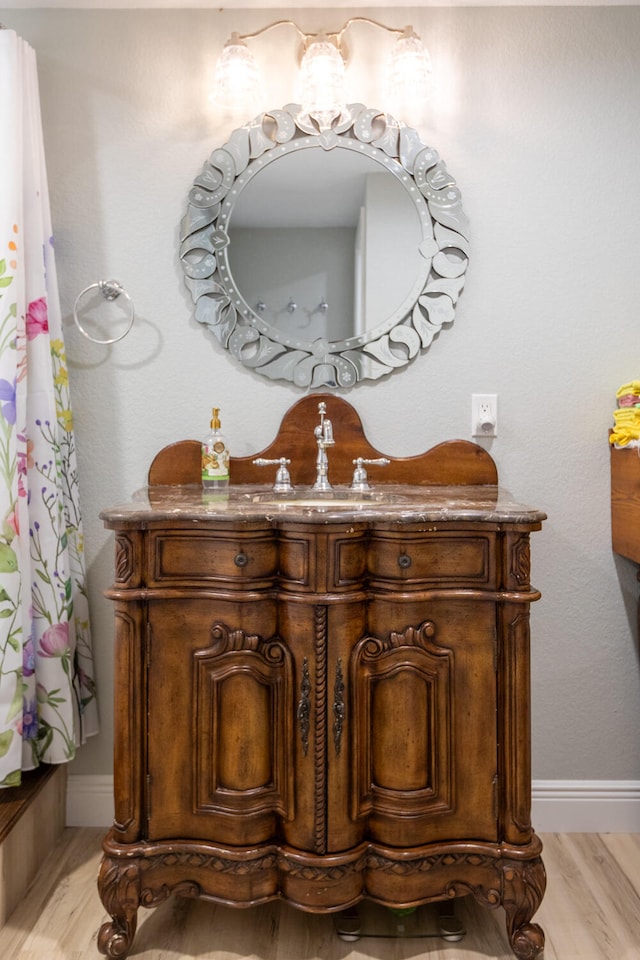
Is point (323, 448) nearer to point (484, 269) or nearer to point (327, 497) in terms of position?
point (327, 497)

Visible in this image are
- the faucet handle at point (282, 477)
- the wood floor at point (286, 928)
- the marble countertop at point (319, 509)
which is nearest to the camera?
the marble countertop at point (319, 509)

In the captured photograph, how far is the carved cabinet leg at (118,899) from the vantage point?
1.42 meters

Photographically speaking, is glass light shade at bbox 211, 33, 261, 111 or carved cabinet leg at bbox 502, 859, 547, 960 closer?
carved cabinet leg at bbox 502, 859, 547, 960

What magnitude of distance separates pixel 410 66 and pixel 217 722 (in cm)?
167

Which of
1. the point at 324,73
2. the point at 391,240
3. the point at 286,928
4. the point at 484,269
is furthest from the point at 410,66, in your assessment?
the point at 286,928

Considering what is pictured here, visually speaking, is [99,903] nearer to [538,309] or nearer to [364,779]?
[364,779]

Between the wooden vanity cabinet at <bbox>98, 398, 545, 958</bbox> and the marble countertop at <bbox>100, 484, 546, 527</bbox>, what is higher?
the marble countertop at <bbox>100, 484, 546, 527</bbox>

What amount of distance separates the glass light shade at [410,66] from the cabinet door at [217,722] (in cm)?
139

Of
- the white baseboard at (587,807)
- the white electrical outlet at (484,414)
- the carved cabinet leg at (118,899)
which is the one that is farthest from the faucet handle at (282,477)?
the white baseboard at (587,807)

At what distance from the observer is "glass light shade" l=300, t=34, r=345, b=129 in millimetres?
1865

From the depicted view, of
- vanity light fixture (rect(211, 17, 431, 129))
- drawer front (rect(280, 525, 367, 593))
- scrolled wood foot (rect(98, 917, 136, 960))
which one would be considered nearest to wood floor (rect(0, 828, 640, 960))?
scrolled wood foot (rect(98, 917, 136, 960))

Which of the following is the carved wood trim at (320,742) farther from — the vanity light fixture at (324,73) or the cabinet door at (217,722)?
the vanity light fixture at (324,73)

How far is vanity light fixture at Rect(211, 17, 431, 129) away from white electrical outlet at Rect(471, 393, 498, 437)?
815mm

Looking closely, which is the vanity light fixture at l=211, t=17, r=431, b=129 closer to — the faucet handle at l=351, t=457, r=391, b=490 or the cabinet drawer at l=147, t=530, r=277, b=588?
the faucet handle at l=351, t=457, r=391, b=490
